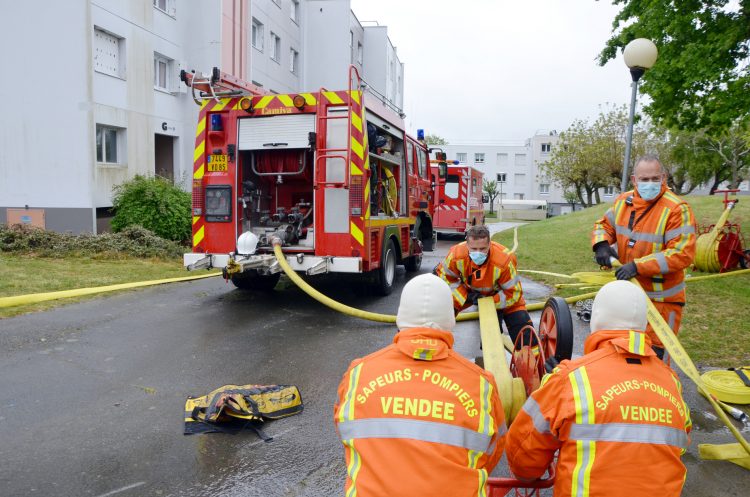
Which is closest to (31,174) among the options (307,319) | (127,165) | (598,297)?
(127,165)

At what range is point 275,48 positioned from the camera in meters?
26.0

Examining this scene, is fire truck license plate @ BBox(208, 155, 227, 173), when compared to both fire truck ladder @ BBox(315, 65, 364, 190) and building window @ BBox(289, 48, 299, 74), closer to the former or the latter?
fire truck ladder @ BBox(315, 65, 364, 190)

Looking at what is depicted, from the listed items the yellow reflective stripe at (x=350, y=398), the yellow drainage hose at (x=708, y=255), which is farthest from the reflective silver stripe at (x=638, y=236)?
the yellow drainage hose at (x=708, y=255)

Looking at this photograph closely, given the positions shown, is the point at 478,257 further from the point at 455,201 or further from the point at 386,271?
the point at 455,201

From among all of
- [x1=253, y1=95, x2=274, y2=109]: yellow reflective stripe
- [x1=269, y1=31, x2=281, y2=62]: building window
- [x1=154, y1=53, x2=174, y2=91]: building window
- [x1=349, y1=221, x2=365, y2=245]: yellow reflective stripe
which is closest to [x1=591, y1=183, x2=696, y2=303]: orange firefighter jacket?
[x1=349, y1=221, x2=365, y2=245]: yellow reflective stripe

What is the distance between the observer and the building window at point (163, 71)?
18.1 metres

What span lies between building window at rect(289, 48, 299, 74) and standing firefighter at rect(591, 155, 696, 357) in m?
25.7

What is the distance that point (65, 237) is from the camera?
38.3ft

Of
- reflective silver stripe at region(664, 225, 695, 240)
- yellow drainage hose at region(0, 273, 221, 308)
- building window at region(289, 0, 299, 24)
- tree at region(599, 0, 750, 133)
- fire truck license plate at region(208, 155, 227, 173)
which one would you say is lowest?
yellow drainage hose at region(0, 273, 221, 308)

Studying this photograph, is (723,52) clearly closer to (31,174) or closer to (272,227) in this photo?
(272,227)

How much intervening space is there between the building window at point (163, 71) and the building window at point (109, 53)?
1.80 meters

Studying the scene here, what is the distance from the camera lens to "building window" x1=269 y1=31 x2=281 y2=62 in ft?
82.5

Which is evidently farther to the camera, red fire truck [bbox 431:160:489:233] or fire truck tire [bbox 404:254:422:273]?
red fire truck [bbox 431:160:489:233]

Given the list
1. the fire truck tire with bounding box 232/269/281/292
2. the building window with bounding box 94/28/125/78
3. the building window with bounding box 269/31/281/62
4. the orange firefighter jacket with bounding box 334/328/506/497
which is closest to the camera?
the orange firefighter jacket with bounding box 334/328/506/497
